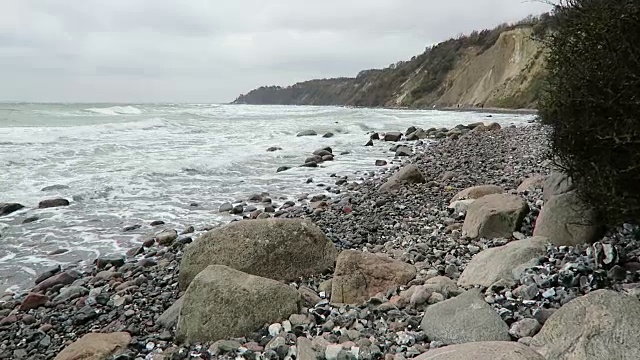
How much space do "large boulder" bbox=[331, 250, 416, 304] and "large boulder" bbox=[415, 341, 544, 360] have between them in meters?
1.84

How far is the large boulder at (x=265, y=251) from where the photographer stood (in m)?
5.93

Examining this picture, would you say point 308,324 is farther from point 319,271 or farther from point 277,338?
point 319,271

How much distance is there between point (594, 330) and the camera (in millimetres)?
2922

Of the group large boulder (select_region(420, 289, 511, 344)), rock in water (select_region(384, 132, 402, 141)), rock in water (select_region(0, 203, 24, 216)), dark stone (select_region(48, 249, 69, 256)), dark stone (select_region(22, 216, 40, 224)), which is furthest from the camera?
rock in water (select_region(384, 132, 402, 141))

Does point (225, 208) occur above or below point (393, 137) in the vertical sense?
below

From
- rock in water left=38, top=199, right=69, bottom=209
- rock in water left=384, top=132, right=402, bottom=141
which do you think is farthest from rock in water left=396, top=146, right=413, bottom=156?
rock in water left=38, top=199, right=69, bottom=209

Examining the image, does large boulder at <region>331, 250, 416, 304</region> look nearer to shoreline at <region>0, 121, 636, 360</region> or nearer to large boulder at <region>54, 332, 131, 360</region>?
shoreline at <region>0, 121, 636, 360</region>

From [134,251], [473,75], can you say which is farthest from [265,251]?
[473,75]

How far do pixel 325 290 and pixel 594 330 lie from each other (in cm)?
278

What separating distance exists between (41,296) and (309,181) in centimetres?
820

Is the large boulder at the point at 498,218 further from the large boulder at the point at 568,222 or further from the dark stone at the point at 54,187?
the dark stone at the point at 54,187

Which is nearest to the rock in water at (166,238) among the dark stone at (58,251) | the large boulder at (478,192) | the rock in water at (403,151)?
the dark stone at (58,251)

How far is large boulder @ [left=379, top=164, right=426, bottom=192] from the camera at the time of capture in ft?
34.9

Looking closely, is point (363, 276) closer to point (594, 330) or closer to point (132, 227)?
point (594, 330)
